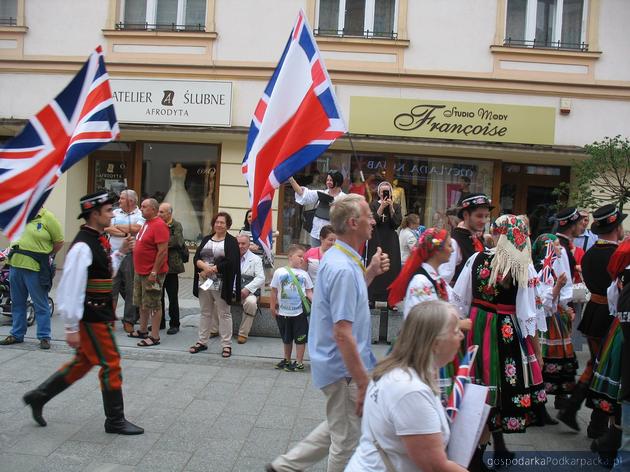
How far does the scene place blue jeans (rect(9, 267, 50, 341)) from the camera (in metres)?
7.54

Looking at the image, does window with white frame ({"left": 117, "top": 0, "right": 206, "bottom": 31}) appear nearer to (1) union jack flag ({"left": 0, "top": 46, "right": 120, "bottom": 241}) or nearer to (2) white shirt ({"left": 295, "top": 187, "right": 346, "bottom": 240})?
(2) white shirt ({"left": 295, "top": 187, "right": 346, "bottom": 240})

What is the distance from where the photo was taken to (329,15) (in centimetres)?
1391

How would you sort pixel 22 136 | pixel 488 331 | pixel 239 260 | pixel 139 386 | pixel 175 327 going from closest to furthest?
pixel 488 331, pixel 22 136, pixel 139 386, pixel 239 260, pixel 175 327

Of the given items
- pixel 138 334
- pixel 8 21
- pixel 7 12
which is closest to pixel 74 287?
pixel 138 334

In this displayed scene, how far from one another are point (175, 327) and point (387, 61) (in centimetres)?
768

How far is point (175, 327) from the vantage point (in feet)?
29.2

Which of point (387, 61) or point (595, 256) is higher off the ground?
point (387, 61)

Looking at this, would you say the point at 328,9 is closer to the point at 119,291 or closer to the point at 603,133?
the point at 603,133

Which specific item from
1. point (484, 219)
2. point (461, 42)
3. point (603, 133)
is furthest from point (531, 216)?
point (484, 219)

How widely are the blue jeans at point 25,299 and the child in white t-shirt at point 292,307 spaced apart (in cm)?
274

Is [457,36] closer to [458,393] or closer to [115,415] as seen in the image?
[115,415]

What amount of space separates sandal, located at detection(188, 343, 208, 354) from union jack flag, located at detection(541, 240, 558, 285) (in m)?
4.23

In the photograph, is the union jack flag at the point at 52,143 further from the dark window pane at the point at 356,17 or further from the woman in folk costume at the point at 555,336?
the dark window pane at the point at 356,17

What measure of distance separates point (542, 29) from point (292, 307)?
32.5 feet
